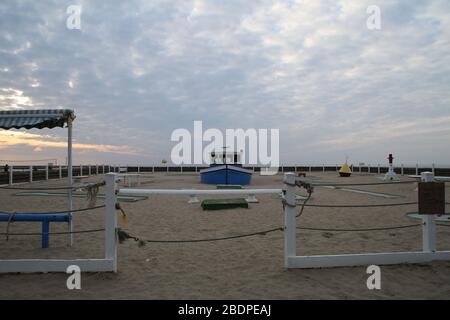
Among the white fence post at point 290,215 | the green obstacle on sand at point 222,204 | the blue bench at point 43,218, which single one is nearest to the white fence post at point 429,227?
the white fence post at point 290,215

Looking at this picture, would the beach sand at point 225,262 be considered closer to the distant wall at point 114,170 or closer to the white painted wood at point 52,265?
the white painted wood at point 52,265

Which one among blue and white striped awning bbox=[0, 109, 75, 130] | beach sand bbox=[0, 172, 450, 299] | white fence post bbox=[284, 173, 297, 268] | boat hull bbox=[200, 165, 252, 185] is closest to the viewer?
beach sand bbox=[0, 172, 450, 299]

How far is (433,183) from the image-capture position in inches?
177

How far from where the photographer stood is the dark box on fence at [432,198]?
448cm

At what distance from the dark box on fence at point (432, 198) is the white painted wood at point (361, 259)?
65 cm

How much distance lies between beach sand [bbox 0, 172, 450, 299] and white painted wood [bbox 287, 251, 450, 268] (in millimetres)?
96

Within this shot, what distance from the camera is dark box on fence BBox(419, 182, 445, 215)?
14.7 feet

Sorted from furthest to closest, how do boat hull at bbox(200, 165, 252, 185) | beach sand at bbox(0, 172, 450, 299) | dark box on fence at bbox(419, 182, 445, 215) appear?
boat hull at bbox(200, 165, 252, 185) < dark box on fence at bbox(419, 182, 445, 215) < beach sand at bbox(0, 172, 450, 299)

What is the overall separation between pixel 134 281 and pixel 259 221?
467 cm

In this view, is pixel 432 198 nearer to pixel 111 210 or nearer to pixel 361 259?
pixel 361 259

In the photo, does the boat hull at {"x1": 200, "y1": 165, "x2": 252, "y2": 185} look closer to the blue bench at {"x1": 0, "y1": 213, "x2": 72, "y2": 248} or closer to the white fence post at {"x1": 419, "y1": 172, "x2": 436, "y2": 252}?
the blue bench at {"x1": 0, "y1": 213, "x2": 72, "y2": 248}

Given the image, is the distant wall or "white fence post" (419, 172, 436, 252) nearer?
"white fence post" (419, 172, 436, 252)

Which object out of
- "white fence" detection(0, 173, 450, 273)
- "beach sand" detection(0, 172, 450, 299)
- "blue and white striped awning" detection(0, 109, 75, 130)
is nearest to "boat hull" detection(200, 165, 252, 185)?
"beach sand" detection(0, 172, 450, 299)
